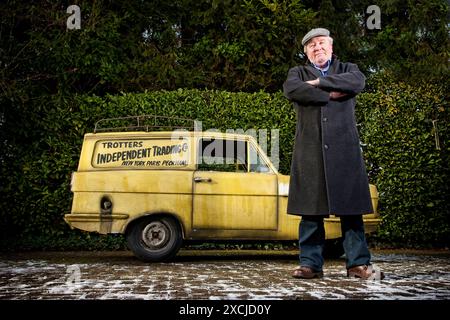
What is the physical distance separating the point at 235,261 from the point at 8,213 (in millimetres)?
4078

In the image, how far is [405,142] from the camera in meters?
10.2

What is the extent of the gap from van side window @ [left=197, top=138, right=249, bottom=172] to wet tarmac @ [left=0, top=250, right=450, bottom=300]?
1361mm

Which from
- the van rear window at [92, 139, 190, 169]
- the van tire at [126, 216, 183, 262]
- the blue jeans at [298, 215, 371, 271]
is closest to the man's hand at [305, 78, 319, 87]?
the blue jeans at [298, 215, 371, 271]

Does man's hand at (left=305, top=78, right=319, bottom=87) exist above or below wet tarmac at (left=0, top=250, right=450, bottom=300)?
above

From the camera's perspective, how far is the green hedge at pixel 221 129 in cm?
991

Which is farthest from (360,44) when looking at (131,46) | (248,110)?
(131,46)

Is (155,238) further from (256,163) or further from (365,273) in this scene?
(365,273)

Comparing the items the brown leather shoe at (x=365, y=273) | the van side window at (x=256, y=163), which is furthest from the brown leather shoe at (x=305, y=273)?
the van side window at (x=256, y=163)

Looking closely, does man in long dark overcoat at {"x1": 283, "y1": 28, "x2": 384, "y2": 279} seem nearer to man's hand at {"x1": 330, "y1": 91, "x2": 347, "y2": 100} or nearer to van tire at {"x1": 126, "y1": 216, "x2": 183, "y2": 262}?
man's hand at {"x1": 330, "y1": 91, "x2": 347, "y2": 100}

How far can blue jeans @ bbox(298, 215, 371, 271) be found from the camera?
5492 mm

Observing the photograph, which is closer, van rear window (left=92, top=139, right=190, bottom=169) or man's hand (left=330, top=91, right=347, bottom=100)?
man's hand (left=330, top=91, right=347, bottom=100)

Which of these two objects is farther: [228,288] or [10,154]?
[10,154]

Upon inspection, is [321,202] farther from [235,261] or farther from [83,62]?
[83,62]

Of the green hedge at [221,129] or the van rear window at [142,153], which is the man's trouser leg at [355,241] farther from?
the green hedge at [221,129]
